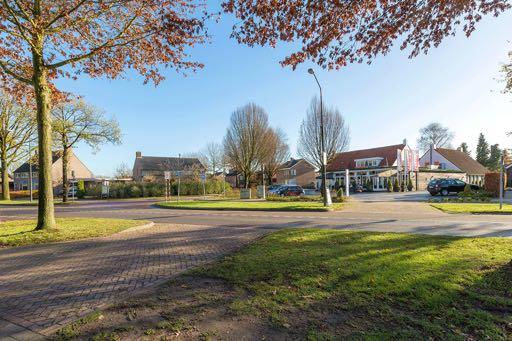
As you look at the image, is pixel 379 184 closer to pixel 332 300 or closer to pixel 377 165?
pixel 377 165

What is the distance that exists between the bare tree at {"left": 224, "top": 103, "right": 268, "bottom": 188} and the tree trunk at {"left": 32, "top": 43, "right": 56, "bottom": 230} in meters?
32.2

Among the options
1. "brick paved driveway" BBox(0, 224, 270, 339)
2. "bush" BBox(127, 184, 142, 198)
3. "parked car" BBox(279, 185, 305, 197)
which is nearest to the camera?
"brick paved driveway" BBox(0, 224, 270, 339)

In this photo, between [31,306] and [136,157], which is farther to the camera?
[136,157]

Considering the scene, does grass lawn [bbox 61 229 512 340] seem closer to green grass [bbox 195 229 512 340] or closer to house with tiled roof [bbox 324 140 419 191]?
green grass [bbox 195 229 512 340]

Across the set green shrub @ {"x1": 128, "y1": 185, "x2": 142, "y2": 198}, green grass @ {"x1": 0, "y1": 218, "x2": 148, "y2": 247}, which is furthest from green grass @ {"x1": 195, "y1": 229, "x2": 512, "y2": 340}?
green shrub @ {"x1": 128, "y1": 185, "x2": 142, "y2": 198}

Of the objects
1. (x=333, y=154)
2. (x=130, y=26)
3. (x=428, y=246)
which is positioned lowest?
(x=428, y=246)

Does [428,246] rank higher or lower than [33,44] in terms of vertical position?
lower

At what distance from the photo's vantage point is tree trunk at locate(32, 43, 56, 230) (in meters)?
9.88

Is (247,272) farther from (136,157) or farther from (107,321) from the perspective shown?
(136,157)

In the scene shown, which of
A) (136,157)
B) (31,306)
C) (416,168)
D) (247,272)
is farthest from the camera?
(136,157)

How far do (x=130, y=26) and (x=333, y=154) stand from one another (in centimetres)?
3270

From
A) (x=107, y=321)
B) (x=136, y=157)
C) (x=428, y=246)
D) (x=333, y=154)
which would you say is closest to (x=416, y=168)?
(x=333, y=154)

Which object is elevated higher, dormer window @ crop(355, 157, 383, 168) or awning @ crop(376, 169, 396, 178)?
dormer window @ crop(355, 157, 383, 168)

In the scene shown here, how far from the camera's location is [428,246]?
6.85 meters
